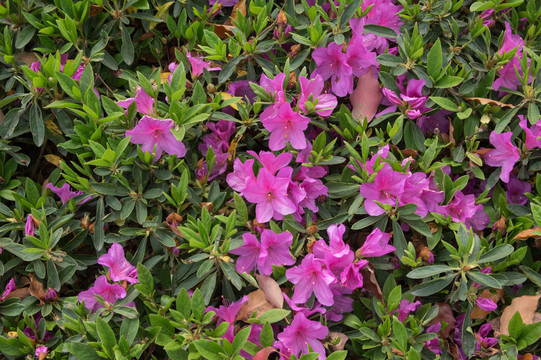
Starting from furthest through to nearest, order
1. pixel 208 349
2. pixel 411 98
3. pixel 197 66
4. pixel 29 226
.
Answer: pixel 197 66
pixel 411 98
pixel 29 226
pixel 208 349

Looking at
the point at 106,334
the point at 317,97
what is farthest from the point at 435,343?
the point at 106,334

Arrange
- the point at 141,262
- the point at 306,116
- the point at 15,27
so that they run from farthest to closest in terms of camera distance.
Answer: the point at 15,27, the point at 306,116, the point at 141,262

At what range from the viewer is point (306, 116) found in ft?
6.20

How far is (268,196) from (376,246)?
0.36 m

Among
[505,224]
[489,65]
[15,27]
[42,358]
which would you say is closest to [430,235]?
[505,224]

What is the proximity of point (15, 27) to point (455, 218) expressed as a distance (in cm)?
174

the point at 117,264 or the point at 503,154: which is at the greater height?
the point at 503,154

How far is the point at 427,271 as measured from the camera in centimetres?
163

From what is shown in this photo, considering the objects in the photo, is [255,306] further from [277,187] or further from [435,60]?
[435,60]

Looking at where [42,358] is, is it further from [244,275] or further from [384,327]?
[384,327]

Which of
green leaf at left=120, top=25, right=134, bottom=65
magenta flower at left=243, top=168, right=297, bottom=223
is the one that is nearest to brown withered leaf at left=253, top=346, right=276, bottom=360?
magenta flower at left=243, top=168, right=297, bottom=223

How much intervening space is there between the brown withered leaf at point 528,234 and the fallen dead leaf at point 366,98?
613 mm

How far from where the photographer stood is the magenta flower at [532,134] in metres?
1.78

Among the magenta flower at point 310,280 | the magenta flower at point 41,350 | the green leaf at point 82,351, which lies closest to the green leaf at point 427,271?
the magenta flower at point 310,280
